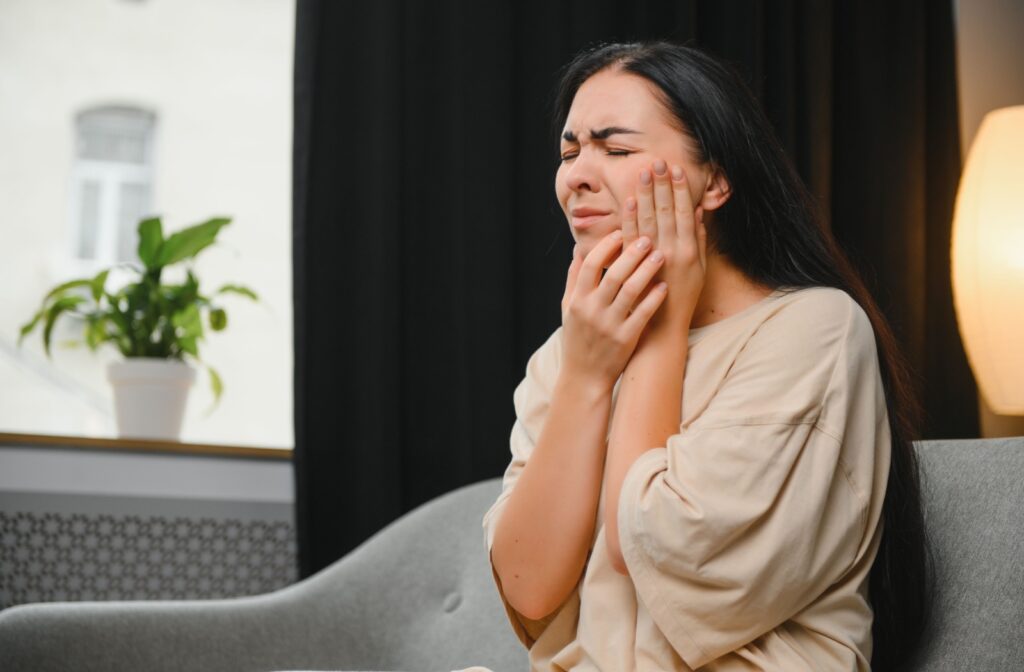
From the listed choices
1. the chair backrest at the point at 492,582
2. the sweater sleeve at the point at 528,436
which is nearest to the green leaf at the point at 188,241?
the chair backrest at the point at 492,582

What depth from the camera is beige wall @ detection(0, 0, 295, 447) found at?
2.38 metres

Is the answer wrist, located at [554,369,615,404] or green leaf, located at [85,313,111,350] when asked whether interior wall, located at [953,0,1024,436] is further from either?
green leaf, located at [85,313,111,350]

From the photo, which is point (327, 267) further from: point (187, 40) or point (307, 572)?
point (187, 40)

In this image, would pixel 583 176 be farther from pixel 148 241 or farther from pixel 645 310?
pixel 148 241

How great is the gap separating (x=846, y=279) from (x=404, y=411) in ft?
3.74

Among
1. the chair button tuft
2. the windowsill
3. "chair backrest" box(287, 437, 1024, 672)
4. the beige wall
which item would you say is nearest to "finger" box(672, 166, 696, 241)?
"chair backrest" box(287, 437, 1024, 672)

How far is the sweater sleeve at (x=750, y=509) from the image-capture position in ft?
3.01

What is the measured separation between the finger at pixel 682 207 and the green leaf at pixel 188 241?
4.26ft

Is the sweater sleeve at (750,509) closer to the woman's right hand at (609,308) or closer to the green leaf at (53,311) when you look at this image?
the woman's right hand at (609,308)

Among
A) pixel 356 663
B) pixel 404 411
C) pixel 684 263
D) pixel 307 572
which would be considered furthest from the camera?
pixel 404 411

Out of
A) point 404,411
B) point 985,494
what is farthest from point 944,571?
point 404,411

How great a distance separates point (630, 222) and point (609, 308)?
0.09 metres

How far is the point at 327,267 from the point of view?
210 centimetres

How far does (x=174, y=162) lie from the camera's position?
2535 mm
